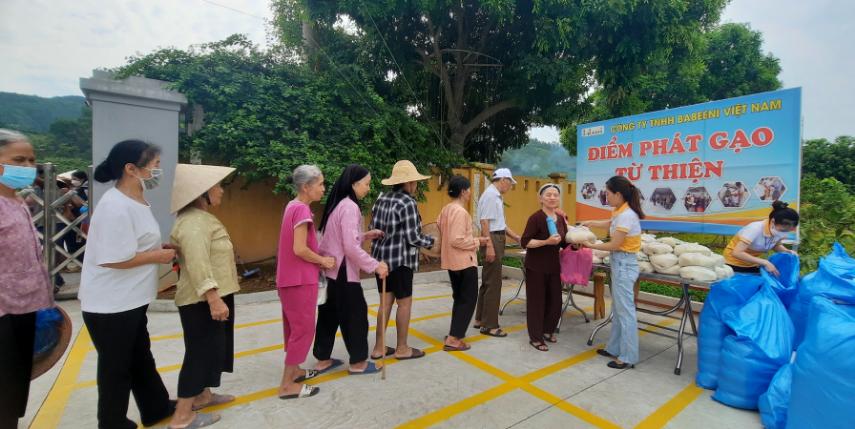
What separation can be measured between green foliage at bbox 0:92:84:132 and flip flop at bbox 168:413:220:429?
3239cm

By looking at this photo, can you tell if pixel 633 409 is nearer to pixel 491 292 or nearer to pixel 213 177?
pixel 491 292

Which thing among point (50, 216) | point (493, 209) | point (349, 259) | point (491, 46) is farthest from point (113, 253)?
point (491, 46)

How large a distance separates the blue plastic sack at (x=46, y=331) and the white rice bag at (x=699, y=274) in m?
4.49

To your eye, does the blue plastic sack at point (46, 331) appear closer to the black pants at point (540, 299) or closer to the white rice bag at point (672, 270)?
the black pants at point (540, 299)

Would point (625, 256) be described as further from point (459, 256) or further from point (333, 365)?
point (333, 365)

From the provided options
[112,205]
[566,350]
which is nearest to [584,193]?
[566,350]

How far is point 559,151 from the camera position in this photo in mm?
77438

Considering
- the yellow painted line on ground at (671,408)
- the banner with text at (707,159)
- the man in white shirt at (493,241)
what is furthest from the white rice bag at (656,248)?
the banner with text at (707,159)

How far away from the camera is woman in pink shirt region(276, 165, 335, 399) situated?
2678mm

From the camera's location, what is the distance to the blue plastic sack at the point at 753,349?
8.61ft

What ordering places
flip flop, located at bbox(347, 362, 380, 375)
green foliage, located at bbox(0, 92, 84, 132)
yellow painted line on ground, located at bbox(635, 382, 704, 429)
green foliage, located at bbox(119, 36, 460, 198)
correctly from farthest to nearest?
green foliage, located at bbox(0, 92, 84, 132)
green foliage, located at bbox(119, 36, 460, 198)
flip flop, located at bbox(347, 362, 380, 375)
yellow painted line on ground, located at bbox(635, 382, 704, 429)

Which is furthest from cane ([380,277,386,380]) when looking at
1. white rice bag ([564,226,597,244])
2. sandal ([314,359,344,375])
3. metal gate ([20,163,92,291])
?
metal gate ([20,163,92,291])

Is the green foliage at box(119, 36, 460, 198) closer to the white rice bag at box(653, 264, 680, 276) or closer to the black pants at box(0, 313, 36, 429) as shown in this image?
the black pants at box(0, 313, 36, 429)

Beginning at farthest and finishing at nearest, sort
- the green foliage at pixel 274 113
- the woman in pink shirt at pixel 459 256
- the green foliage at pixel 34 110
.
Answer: the green foliage at pixel 34 110 → the green foliage at pixel 274 113 → the woman in pink shirt at pixel 459 256
